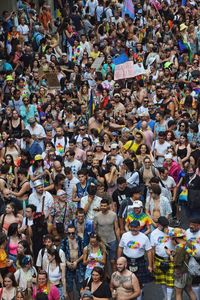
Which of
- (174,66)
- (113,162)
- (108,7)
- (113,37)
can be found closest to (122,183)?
(113,162)

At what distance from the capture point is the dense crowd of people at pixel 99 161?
13211 mm

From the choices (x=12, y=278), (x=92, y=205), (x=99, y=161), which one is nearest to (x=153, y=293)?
(x=92, y=205)

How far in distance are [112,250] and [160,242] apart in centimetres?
116

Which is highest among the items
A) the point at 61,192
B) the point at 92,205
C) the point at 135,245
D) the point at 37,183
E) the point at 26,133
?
the point at 26,133

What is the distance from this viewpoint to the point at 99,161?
1662 centimetres

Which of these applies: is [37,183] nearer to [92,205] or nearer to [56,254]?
[92,205]

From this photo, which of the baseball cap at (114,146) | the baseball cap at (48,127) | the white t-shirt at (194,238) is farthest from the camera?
the baseball cap at (48,127)

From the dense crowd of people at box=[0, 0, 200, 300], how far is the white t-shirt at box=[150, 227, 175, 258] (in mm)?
17

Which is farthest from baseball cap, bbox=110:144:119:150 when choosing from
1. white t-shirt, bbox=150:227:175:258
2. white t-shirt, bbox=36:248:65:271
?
white t-shirt, bbox=36:248:65:271

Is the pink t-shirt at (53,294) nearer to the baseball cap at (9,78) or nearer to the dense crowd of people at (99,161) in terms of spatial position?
the dense crowd of people at (99,161)

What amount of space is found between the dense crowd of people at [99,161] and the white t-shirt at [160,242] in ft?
0.05

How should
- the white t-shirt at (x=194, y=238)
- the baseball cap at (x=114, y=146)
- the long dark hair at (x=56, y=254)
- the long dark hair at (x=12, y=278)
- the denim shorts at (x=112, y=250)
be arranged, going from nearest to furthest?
1. the long dark hair at (x=12, y=278)
2. the white t-shirt at (x=194, y=238)
3. the long dark hair at (x=56, y=254)
4. the denim shorts at (x=112, y=250)
5. the baseball cap at (x=114, y=146)

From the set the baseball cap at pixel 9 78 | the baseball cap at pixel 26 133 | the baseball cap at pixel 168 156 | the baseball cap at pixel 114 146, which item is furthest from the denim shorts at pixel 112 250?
the baseball cap at pixel 9 78

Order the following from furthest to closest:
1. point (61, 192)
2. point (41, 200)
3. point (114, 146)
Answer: point (114, 146) → point (61, 192) → point (41, 200)
